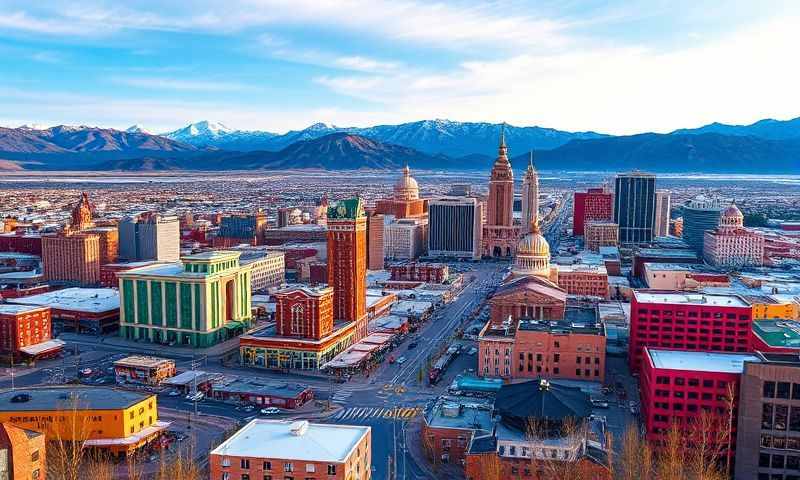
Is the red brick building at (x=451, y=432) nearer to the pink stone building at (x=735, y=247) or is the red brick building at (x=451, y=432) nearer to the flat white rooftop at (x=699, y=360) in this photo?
the flat white rooftop at (x=699, y=360)

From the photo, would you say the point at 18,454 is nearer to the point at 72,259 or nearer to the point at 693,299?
the point at 693,299

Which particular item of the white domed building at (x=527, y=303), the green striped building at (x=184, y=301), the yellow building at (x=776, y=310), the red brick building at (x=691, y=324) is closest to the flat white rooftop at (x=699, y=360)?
the red brick building at (x=691, y=324)

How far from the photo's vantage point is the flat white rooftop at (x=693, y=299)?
228ft

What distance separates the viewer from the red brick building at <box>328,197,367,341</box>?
281ft

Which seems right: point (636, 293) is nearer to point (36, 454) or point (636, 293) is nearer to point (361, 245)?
point (361, 245)

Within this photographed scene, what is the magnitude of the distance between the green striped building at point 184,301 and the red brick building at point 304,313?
10.9 metres

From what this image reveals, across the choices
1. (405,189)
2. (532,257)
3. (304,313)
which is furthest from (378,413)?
(405,189)

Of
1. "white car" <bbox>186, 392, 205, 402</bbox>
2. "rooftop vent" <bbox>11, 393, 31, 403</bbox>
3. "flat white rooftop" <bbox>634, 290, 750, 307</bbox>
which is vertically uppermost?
"flat white rooftop" <bbox>634, 290, 750, 307</bbox>

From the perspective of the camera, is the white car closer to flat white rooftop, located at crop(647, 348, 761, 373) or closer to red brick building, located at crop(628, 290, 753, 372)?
flat white rooftop, located at crop(647, 348, 761, 373)

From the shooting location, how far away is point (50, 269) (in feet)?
413

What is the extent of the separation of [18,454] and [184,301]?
5216 centimetres

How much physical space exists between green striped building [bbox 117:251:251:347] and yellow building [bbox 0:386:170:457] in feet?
96.5

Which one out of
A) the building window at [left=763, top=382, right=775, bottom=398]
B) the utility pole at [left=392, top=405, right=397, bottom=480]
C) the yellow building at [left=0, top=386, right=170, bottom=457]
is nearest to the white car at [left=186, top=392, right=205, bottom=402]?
the yellow building at [left=0, top=386, right=170, bottom=457]

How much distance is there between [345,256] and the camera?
85.9 m
